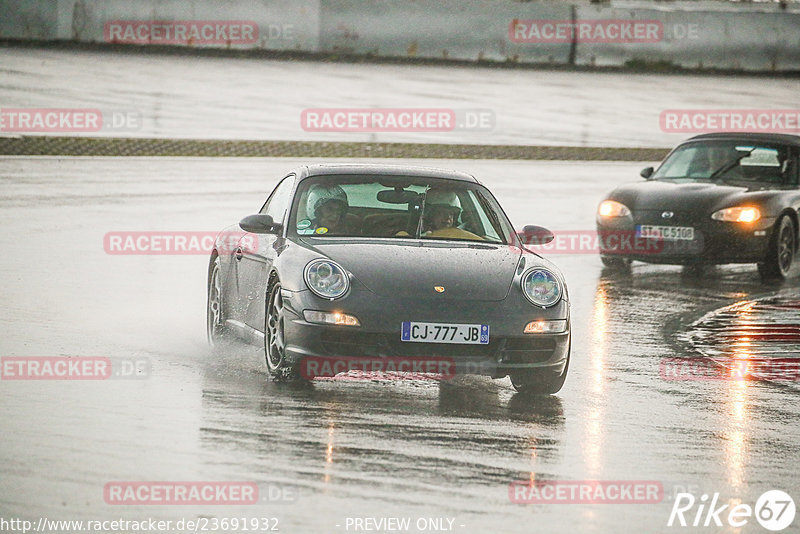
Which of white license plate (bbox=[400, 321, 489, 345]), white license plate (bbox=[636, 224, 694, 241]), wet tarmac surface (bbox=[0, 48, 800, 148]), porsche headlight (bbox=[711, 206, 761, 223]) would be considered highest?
wet tarmac surface (bbox=[0, 48, 800, 148])

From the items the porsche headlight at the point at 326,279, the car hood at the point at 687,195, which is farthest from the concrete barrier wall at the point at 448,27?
the porsche headlight at the point at 326,279

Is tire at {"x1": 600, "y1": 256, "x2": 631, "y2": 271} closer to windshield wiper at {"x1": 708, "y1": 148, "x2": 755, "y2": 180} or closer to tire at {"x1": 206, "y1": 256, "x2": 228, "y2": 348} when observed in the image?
windshield wiper at {"x1": 708, "y1": 148, "x2": 755, "y2": 180}

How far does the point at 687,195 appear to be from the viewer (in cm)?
1573

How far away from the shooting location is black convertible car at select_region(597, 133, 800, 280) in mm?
15453

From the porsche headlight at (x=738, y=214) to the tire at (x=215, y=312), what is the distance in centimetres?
615

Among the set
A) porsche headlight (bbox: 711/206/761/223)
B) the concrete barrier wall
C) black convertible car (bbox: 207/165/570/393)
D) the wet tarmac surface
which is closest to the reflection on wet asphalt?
black convertible car (bbox: 207/165/570/393)

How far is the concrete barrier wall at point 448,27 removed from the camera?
31.1 m

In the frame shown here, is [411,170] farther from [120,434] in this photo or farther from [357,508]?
[357,508]

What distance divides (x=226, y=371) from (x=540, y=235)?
2.11 metres

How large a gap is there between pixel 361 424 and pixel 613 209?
8.31m

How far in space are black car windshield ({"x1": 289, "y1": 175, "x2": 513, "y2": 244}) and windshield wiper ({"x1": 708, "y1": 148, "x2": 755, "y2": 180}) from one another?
6.87 metres

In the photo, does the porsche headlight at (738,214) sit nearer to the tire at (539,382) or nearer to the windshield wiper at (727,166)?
the windshield wiper at (727,166)

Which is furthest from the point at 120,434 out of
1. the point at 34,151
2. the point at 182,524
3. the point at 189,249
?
the point at 34,151

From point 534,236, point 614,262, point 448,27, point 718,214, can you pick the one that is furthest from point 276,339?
point 448,27
